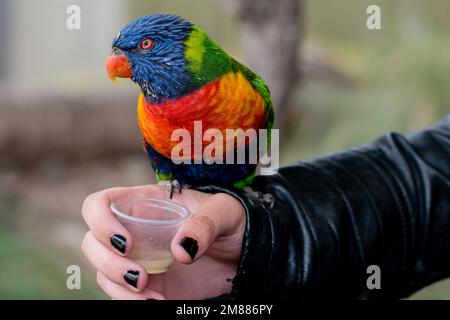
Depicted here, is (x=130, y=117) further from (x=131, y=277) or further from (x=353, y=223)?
(x=131, y=277)

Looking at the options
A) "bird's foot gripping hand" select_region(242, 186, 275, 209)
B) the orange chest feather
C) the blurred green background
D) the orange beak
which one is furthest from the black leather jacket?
the blurred green background

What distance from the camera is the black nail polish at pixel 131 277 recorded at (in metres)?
0.80

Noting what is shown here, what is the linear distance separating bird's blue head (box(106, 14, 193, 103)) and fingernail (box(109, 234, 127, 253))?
24cm

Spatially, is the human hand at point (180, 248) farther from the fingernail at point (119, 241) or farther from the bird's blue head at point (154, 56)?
the bird's blue head at point (154, 56)

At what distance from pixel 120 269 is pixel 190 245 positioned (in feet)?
0.33

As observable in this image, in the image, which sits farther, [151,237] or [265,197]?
[265,197]

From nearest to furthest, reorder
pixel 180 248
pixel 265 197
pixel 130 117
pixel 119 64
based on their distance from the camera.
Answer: pixel 180 248 → pixel 119 64 → pixel 265 197 → pixel 130 117

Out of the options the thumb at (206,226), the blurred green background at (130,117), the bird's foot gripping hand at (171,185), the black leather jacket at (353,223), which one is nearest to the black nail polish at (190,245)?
the thumb at (206,226)

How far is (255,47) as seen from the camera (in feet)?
6.91

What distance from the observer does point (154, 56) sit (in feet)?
3.04

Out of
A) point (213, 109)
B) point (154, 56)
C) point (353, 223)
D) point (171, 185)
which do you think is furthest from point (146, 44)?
point (353, 223)

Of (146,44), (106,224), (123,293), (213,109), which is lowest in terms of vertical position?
(123,293)

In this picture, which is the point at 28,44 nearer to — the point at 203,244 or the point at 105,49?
the point at 105,49
